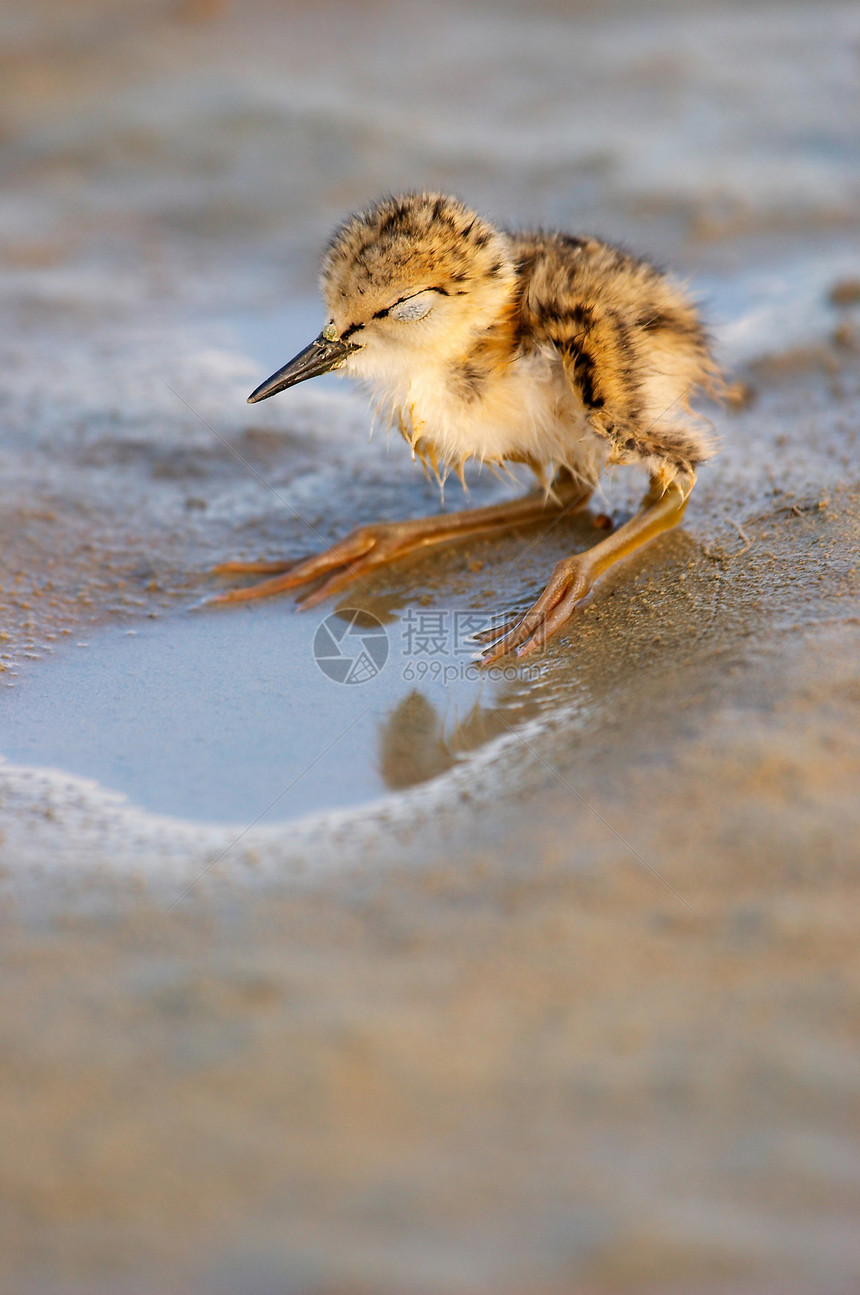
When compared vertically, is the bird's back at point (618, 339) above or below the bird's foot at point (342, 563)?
above

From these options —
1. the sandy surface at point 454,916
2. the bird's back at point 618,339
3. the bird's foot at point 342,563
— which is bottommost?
the sandy surface at point 454,916

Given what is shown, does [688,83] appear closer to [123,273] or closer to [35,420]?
[123,273]

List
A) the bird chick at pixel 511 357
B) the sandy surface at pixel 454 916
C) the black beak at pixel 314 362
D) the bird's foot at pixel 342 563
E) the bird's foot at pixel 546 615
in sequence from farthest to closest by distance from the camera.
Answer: the bird's foot at pixel 342 563, the black beak at pixel 314 362, the bird chick at pixel 511 357, the bird's foot at pixel 546 615, the sandy surface at pixel 454 916

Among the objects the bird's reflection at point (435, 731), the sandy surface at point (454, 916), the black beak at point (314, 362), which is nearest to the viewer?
the sandy surface at point (454, 916)

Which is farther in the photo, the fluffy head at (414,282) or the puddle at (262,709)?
the fluffy head at (414,282)

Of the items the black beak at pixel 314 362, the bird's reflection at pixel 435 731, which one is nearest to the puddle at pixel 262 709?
the bird's reflection at pixel 435 731

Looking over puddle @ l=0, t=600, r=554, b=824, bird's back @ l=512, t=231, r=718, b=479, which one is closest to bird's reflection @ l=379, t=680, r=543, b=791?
puddle @ l=0, t=600, r=554, b=824
